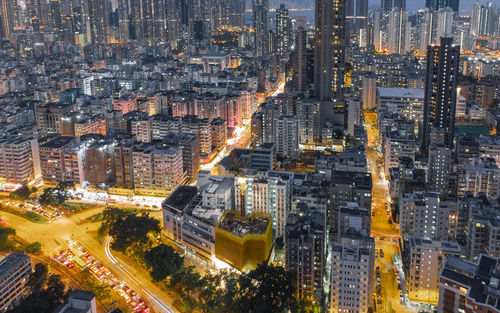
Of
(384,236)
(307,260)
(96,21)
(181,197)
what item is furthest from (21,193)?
(96,21)

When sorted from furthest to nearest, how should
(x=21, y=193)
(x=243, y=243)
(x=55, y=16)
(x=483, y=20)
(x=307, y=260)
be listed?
(x=55, y=16), (x=483, y=20), (x=21, y=193), (x=243, y=243), (x=307, y=260)

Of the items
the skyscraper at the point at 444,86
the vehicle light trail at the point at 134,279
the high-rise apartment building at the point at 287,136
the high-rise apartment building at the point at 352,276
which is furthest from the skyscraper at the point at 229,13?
the high-rise apartment building at the point at 352,276

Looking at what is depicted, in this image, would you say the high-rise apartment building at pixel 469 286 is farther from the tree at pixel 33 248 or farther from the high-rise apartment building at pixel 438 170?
the tree at pixel 33 248

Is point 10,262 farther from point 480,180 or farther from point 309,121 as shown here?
point 309,121

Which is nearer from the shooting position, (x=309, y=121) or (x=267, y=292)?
(x=267, y=292)

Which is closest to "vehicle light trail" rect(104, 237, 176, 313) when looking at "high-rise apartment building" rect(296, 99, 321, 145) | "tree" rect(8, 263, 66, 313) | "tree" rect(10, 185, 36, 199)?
"tree" rect(8, 263, 66, 313)

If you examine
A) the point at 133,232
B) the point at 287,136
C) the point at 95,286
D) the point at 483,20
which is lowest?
the point at 95,286

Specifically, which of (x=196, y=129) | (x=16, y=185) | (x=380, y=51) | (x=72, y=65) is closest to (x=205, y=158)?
(x=196, y=129)
